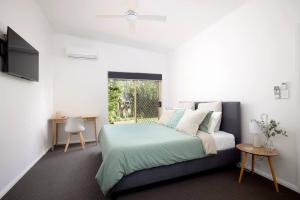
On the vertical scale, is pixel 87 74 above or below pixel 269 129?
above

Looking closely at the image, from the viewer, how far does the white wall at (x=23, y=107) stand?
1.90 m

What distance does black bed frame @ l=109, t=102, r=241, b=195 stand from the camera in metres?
1.85

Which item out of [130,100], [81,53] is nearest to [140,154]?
[130,100]

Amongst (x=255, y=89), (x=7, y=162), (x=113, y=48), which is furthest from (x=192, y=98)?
(x=7, y=162)

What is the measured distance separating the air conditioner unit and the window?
0.68 m

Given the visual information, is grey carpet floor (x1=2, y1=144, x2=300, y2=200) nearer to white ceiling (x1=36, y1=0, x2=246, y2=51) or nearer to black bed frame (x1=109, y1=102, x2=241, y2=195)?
black bed frame (x1=109, y1=102, x2=241, y2=195)

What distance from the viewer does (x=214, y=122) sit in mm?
2604

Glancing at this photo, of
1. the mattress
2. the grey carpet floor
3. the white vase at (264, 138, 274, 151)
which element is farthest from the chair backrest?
the white vase at (264, 138, 274, 151)

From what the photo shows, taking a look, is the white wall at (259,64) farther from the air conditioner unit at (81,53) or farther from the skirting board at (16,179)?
the skirting board at (16,179)

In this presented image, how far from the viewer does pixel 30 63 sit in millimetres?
2467

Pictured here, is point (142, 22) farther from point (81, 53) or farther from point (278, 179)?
point (278, 179)

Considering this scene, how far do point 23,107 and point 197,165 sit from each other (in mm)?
2750

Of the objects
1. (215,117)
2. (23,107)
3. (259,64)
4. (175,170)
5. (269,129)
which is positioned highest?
(259,64)

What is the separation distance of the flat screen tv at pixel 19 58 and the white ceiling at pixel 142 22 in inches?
43.7
